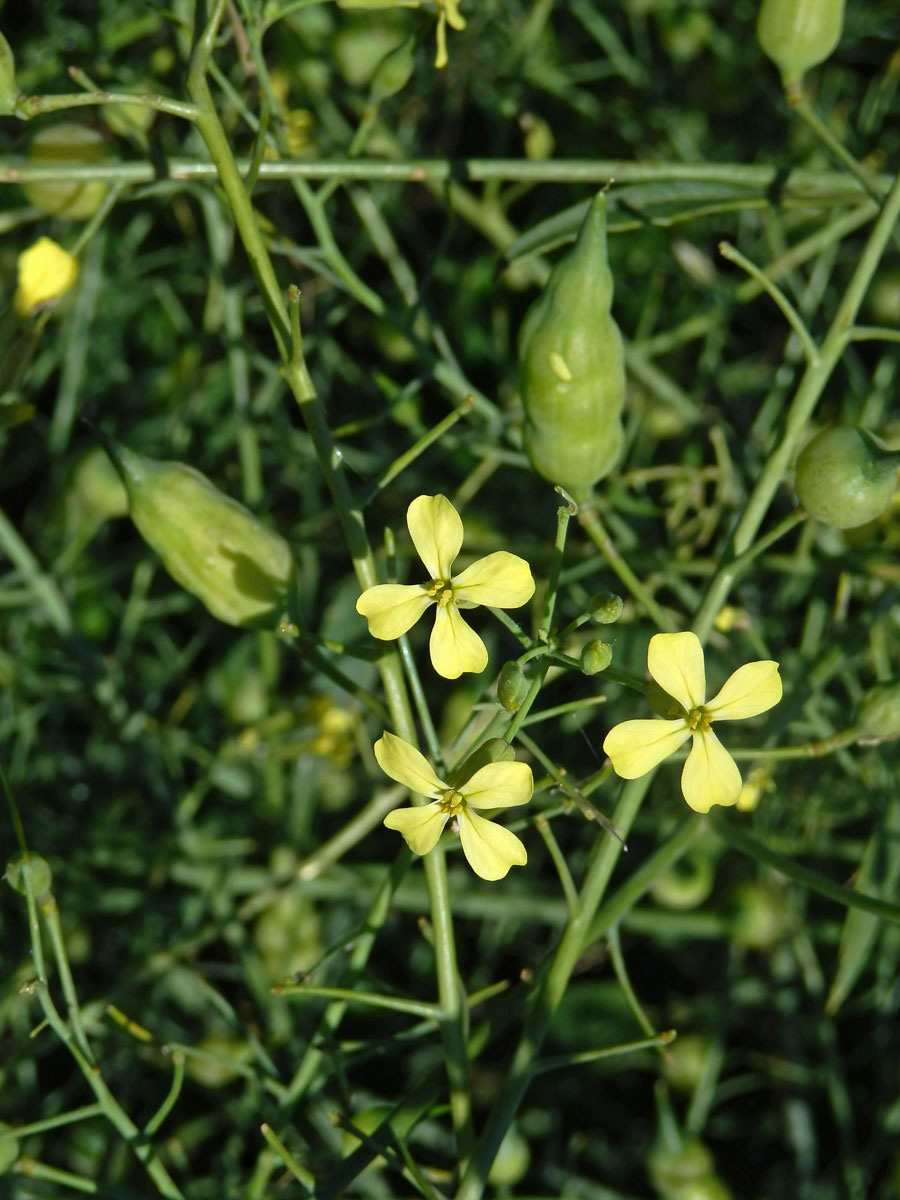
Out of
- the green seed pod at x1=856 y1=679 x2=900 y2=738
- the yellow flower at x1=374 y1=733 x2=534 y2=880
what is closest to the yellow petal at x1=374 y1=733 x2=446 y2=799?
the yellow flower at x1=374 y1=733 x2=534 y2=880

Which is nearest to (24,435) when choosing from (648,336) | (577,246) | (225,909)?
(225,909)

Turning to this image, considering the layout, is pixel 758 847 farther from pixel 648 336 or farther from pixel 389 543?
pixel 648 336

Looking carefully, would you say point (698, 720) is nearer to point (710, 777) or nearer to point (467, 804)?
point (710, 777)

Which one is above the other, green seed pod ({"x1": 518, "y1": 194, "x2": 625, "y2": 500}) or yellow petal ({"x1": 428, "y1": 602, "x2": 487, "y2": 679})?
green seed pod ({"x1": 518, "y1": 194, "x2": 625, "y2": 500})

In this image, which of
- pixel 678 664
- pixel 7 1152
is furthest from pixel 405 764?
pixel 7 1152

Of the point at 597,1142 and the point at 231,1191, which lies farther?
the point at 597,1142

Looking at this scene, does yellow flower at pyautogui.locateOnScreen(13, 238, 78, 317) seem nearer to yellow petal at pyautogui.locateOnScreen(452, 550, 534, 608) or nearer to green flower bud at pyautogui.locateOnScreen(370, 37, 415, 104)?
green flower bud at pyautogui.locateOnScreen(370, 37, 415, 104)
